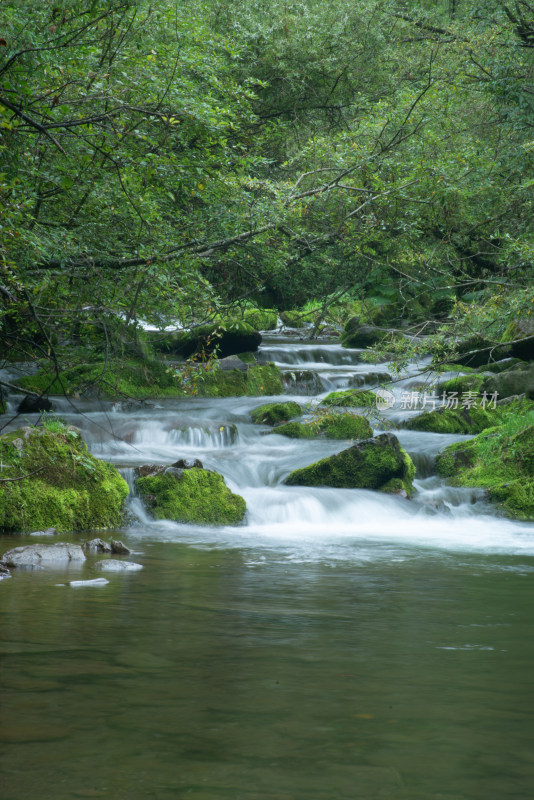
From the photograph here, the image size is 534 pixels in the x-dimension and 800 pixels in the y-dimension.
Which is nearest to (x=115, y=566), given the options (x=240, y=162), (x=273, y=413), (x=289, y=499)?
(x=289, y=499)

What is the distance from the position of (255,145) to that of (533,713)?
16037 millimetres

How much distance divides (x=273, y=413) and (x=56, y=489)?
7800 millimetres

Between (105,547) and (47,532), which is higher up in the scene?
(47,532)

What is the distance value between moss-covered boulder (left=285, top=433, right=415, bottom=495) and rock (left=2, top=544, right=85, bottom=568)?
234 inches

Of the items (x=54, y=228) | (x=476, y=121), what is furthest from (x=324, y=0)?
(x=54, y=228)

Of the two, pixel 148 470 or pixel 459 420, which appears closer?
pixel 148 470

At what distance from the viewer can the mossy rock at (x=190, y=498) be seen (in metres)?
10.5

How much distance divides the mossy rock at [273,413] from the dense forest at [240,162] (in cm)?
275

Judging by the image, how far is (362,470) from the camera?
1270cm

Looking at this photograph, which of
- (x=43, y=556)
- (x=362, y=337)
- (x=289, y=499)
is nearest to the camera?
(x=43, y=556)

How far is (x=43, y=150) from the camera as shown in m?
8.09

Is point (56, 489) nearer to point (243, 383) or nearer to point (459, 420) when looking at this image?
point (459, 420)

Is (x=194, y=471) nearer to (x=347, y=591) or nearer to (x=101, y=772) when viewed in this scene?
(x=347, y=591)

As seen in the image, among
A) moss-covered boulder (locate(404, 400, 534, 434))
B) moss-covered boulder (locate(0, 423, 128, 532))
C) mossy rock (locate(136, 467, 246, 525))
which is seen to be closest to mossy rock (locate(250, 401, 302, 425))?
moss-covered boulder (locate(404, 400, 534, 434))
